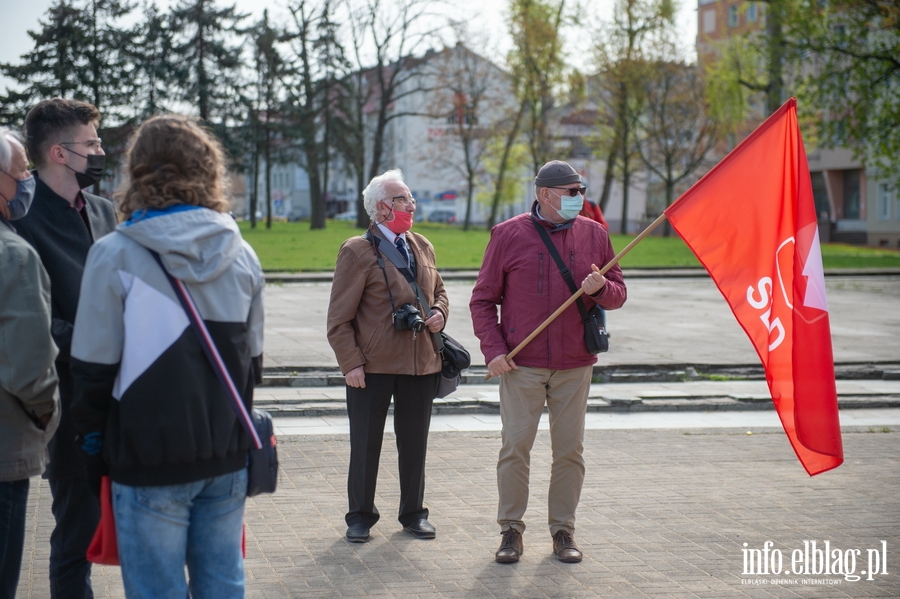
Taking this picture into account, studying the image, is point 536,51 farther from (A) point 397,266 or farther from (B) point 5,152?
(B) point 5,152

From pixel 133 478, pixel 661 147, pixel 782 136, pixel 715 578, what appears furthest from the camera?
pixel 661 147

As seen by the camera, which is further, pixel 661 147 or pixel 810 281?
pixel 661 147

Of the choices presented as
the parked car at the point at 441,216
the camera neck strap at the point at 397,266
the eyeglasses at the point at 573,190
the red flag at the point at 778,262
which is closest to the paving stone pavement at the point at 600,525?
the red flag at the point at 778,262

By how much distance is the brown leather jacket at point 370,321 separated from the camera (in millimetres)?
5707

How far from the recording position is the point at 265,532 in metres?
5.77

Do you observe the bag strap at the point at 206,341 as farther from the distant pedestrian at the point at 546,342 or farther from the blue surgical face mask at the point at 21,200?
the distant pedestrian at the point at 546,342

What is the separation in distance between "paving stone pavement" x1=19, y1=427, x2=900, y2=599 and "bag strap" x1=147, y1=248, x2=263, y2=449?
1904 mm

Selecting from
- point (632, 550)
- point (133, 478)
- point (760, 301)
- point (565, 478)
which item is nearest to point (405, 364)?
point (565, 478)

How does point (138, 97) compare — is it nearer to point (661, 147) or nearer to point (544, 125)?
point (544, 125)

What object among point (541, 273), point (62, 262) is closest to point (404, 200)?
point (541, 273)

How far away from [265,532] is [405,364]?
1.26 m

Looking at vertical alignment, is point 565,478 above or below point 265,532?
above

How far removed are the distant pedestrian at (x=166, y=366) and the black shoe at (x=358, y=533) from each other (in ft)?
7.95

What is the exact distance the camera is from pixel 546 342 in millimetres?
5383
